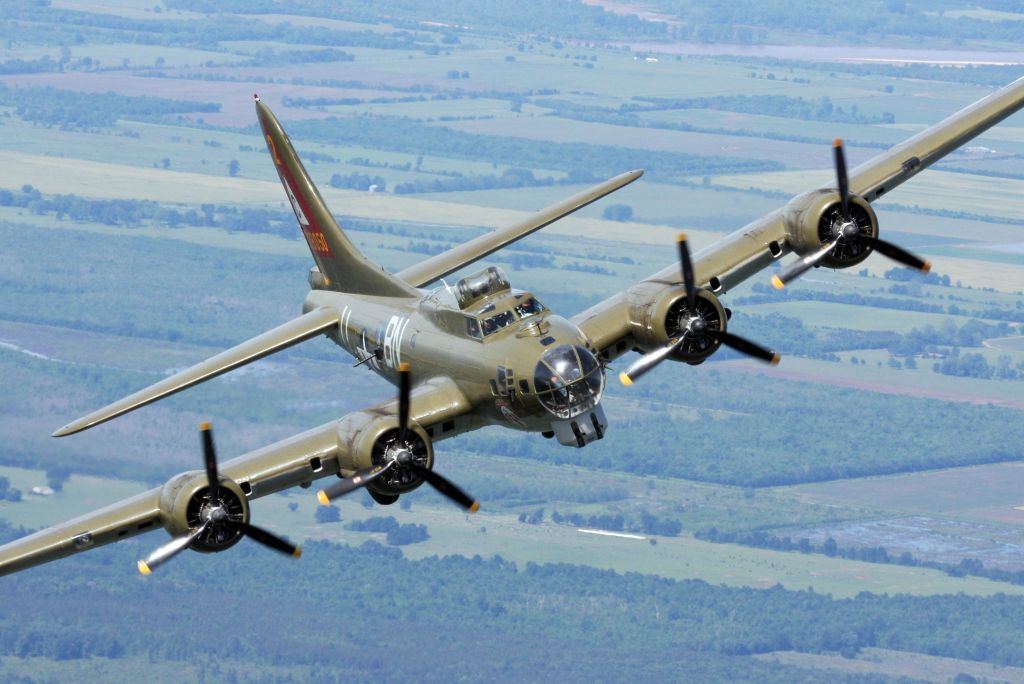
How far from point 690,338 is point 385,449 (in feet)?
45.8

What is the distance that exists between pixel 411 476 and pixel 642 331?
1249 cm

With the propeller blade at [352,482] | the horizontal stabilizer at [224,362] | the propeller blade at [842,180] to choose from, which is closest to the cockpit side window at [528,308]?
the propeller blade at [352,482]

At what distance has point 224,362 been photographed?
87562 mm

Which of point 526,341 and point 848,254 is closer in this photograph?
point 526,341

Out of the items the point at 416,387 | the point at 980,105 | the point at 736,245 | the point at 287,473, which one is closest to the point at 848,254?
the point at 736,245

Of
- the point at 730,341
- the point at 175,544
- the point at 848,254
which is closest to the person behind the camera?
the point at 175,544

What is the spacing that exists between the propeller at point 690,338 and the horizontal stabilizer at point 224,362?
646 inches

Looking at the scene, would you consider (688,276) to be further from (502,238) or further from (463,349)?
(502,238)

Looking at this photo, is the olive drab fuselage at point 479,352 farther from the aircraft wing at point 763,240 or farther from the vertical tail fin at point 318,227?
the vertical tail fin at point 318,227

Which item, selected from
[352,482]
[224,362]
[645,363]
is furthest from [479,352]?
[224,362]

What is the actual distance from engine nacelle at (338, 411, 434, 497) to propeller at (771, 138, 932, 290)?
656 inches

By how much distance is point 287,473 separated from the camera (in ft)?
260

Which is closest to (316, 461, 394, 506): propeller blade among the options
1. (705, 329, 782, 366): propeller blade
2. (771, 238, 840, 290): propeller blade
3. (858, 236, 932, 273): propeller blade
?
(705, 329, 782, 366): propeller blade

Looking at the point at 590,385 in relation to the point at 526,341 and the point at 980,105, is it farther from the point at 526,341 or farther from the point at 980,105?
the point at 980,105
